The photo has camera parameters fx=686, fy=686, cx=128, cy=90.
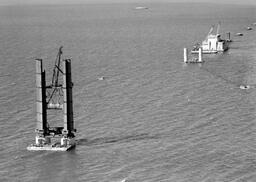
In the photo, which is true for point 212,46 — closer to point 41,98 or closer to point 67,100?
point 67,100

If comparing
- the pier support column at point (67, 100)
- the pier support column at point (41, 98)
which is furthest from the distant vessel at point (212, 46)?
the pier support column at point (41, 98)

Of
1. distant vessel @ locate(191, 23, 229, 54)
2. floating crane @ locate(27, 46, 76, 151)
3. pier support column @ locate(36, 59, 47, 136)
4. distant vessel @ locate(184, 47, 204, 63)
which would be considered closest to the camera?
floating crane @ locate(27, 46, 76, 151)

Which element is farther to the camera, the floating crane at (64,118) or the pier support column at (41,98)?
the pier support column at (41,98)

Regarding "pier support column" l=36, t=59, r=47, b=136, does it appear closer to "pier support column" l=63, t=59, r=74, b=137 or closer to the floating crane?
the floating crane

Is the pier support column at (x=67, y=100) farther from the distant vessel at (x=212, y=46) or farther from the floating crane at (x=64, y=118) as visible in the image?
the distant vessel at (x=212, y=46)

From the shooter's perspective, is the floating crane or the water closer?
the water

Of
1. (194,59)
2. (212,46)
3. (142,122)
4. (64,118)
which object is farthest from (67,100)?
(212,46)

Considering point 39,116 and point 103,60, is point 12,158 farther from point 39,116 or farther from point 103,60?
point 103,60

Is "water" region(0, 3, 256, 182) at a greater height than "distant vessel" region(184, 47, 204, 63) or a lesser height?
lesser

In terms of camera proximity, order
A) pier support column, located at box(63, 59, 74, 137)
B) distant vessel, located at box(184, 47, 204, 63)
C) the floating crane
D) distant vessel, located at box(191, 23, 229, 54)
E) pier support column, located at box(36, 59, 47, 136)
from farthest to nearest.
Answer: distant vessel, located at box(191, 23, 229, 54) < distant vessel, located at box(184, 47, 204, 63) < pier support column, located at box(36, 59, 47, 136) < pier support column, located at box(63, 59, 74, 137) < the floating crane

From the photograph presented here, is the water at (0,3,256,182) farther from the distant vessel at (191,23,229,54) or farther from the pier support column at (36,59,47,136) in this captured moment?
the distant vessel at (191,23,229,54)

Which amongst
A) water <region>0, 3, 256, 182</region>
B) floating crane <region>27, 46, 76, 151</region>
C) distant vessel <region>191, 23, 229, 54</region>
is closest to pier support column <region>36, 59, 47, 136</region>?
floating crane <region>27, 46, 76, 151</region>
